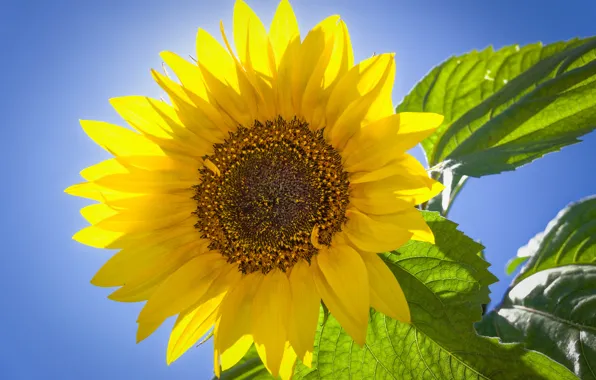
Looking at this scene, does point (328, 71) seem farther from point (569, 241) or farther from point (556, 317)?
point (569, 241)

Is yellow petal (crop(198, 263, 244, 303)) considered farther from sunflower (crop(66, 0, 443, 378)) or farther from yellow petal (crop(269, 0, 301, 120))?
yellow petal (crop(269, 0, 301, 120))

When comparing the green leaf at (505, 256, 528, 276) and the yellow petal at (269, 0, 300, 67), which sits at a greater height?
the yellow petal at (269, 0, 300, 67)

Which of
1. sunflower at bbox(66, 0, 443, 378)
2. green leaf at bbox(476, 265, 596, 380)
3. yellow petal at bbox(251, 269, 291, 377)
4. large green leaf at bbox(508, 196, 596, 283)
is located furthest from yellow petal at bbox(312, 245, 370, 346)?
large green leaf at bbox(508, 196, 596, 283)

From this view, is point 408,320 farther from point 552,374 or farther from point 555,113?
point 555,113

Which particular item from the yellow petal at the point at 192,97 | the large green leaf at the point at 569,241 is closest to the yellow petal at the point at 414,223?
the yellow petal at the point at 192,97

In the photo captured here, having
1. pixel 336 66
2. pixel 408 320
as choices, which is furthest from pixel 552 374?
pixel 336 66

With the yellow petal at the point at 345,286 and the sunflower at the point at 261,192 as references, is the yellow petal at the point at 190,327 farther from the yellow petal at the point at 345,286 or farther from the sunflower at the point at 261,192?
the yellow petal at the point at 345,286

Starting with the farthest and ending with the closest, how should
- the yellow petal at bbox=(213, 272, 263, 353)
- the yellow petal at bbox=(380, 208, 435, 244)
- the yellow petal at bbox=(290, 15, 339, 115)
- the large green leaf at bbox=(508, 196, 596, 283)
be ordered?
the large green leaf at bbox=(508, 196, 596, 283), the yellow petal at bbox=(213, 272, 263, 353), the yellow petal at bbox=(290, 15, 339, 115), the yellow petal at bbox=(380, 208, 435, 244)
